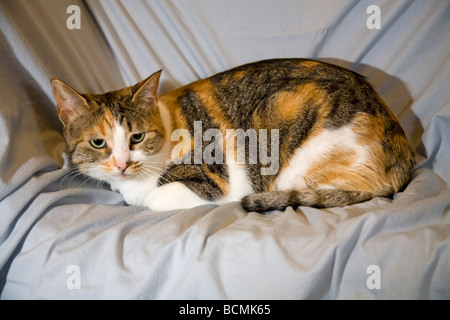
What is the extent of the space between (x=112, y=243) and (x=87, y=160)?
1.31 ft

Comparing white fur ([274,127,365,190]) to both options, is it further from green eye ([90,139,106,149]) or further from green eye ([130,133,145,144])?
green eye ([90,139,106,149])

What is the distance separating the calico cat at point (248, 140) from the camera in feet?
4.61

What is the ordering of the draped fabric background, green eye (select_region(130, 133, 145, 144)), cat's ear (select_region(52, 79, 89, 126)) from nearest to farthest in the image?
the draped fabric background < cat's ear (select_region(52, 79, 89, 126)) < green eye (select_region(130, 133, 145, 144))

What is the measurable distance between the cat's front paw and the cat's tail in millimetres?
231

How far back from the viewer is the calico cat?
1406 mm

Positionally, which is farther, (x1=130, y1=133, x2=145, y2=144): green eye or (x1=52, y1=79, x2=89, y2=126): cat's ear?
(x1=130, y1=133, x2=145, y2=144): green eye

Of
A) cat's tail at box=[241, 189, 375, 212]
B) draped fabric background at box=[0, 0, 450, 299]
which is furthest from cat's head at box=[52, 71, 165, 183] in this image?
cat's tail at box=[241, 189, 375, 212]

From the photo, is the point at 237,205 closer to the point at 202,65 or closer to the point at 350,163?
Result: the point at 350,163

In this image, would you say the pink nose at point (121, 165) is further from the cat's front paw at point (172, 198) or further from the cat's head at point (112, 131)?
the cat's front paw at point (172, 198)

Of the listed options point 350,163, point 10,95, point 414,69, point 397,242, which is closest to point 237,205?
point 350,163

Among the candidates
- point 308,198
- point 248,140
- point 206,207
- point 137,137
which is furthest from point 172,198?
point 308,198

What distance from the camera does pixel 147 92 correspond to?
150 centimetres

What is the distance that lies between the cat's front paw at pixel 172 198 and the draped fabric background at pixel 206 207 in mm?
52

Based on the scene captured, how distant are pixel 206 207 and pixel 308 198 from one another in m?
0.38
